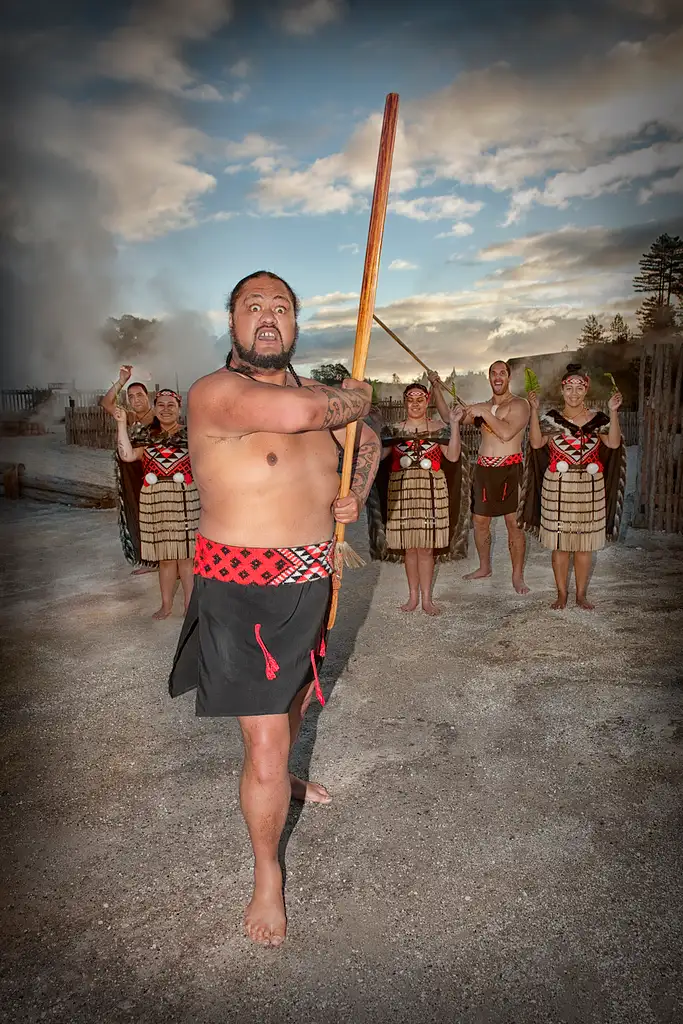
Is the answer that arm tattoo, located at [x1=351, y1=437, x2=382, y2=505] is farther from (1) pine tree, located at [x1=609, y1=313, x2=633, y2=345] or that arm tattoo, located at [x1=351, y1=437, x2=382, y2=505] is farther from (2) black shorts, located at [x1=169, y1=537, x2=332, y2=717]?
(1) pine tree, located at [x1=609, y1=313, x2=633, y2=345]

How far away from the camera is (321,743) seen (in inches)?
146

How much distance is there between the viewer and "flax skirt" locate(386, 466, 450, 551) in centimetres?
599

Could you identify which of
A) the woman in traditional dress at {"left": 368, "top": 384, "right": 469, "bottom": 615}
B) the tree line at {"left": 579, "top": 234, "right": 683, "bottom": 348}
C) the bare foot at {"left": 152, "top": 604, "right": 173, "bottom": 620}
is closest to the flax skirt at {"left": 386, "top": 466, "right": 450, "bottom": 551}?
the woman in traditional dress at {"left": 368, "top": 384, "right": 469, "bottom": 615}

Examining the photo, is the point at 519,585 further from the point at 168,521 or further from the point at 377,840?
the point at 377,840

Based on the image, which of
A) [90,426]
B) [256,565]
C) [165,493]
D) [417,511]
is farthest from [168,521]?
[90,426]

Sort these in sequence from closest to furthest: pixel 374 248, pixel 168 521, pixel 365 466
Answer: pixel 374 248 < pixel 365 466 < pixel 168 521

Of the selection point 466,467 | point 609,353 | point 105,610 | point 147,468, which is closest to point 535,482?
point 466,467

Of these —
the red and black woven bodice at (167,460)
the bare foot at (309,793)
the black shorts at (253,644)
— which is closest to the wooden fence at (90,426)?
the red and black woven bodice at (167,460)

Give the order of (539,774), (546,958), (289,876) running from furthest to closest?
(539,774) → (289,876) → (546,958)

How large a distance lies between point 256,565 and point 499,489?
4.85 meters

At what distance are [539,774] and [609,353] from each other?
123ft

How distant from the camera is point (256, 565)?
93.4 inches

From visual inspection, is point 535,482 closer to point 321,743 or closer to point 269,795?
point 321,743

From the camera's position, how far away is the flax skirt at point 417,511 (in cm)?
599
